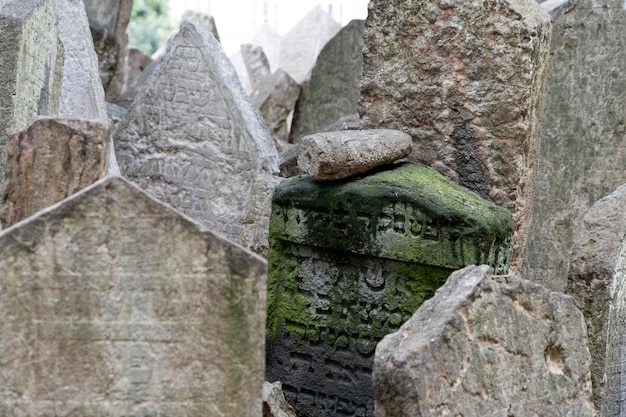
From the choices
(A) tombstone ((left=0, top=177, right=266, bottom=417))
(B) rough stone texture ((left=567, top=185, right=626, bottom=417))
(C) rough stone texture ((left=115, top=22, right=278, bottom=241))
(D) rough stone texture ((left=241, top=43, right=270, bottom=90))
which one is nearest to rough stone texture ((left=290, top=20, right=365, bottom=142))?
(C) rough stone texture ((left=115, top=22, right=278, bottom=241))

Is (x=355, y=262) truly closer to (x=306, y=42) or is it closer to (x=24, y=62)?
(x=24, y=62)

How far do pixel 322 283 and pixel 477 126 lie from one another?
901mm

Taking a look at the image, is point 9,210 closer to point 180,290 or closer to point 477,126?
point 180,290

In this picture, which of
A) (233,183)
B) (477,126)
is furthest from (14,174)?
(233,183)

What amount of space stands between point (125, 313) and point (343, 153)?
5.92ft

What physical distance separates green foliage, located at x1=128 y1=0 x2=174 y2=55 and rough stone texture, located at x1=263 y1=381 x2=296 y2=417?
24.5 m

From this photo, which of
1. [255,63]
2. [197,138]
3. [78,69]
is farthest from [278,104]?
[78,69]

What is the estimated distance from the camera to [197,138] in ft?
23.5

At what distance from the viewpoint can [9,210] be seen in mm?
3744

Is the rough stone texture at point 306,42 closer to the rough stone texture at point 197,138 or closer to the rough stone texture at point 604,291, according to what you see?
the rough stone texture at point 197,138

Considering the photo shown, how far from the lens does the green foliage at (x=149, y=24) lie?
28656mm

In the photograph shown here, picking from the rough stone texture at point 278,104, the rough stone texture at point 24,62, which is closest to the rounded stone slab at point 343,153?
the rough stone texture at point 24,62

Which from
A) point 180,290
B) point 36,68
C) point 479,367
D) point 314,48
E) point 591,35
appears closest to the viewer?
point 180,290

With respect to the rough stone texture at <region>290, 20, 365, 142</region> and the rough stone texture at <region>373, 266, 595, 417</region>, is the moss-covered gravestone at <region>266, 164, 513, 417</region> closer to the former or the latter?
the rough stone texture at <region>373, 266, 595, 417</region>
